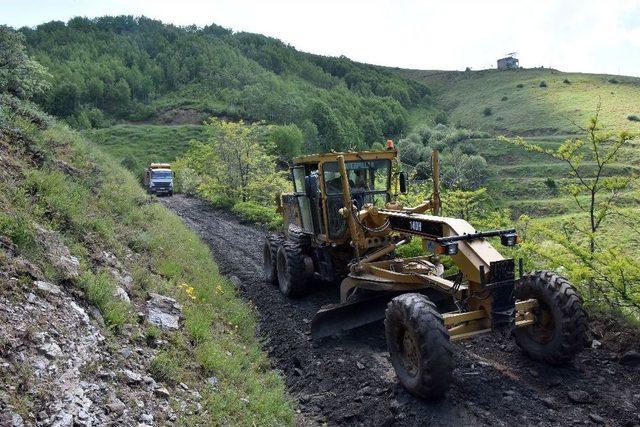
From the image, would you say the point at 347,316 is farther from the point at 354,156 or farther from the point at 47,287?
the point at 47,287

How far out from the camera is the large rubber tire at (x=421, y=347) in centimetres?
462

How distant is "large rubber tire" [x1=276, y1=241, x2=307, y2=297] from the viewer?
8.92 m

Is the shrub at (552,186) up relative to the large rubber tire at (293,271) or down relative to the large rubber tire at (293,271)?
down

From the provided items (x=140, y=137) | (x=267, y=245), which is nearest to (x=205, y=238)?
(x=267, y=245)

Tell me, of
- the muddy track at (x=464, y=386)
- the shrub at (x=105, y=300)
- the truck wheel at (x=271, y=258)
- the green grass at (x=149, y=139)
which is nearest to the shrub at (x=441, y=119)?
the green grass at (x=149, y=139)

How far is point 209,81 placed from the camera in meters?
110

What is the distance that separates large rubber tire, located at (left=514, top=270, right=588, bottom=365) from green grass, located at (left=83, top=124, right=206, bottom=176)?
2396 inches

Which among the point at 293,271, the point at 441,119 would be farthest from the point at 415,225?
the point at 441,119

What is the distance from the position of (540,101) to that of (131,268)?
82.1m

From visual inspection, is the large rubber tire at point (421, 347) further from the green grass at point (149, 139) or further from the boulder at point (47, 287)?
the green grass at point (149, 139)

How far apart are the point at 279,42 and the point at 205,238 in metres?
157

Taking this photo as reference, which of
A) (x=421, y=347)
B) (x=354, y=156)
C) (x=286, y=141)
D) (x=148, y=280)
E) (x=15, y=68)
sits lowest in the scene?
(x=421, y=347)

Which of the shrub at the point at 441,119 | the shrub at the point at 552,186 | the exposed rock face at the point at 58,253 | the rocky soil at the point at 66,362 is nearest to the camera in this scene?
the rocky soil at the point at 66,362

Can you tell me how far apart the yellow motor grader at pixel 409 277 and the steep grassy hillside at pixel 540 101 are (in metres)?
46.5
